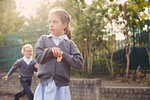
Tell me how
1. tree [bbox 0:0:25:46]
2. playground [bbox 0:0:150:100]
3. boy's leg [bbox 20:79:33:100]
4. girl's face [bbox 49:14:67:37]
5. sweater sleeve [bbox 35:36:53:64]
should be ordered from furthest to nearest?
tree [bbox 0:0:25:46]
playground [bbox 0:0:150:100]
boy's leg [bbox 20:79:33:100]
girl's face [bbox 49:14:67:37]
sweater sleeve [bbox 35:36:53:64]

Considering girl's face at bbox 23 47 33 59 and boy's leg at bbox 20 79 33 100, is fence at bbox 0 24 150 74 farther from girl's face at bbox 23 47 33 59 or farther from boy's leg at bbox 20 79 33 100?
boy's leg at bbox 20 79 33 100

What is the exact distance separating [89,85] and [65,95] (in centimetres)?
350

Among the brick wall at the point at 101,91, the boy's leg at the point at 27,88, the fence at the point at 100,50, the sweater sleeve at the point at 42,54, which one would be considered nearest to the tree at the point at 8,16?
the fence at the point at 100,50

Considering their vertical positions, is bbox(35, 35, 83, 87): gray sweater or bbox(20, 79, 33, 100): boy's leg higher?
bbox(35, 35, 83, 87): gray sweater

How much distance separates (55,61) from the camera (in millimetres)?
2447

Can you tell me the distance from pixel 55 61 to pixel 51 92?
0.36 m

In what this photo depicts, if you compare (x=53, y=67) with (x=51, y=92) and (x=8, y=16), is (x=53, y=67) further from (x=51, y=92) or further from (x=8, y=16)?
(x=8, y=16)

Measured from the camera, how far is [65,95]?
252 cm

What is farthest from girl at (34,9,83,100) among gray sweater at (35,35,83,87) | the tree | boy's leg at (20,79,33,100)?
the tree

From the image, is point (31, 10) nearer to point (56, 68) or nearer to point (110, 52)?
point (110, 52)

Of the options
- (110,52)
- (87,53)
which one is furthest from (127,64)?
(87,53)

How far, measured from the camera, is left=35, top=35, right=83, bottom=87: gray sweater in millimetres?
2400

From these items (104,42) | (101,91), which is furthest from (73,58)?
(104,42)

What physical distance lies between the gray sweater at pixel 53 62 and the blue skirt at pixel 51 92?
0.17 feet
